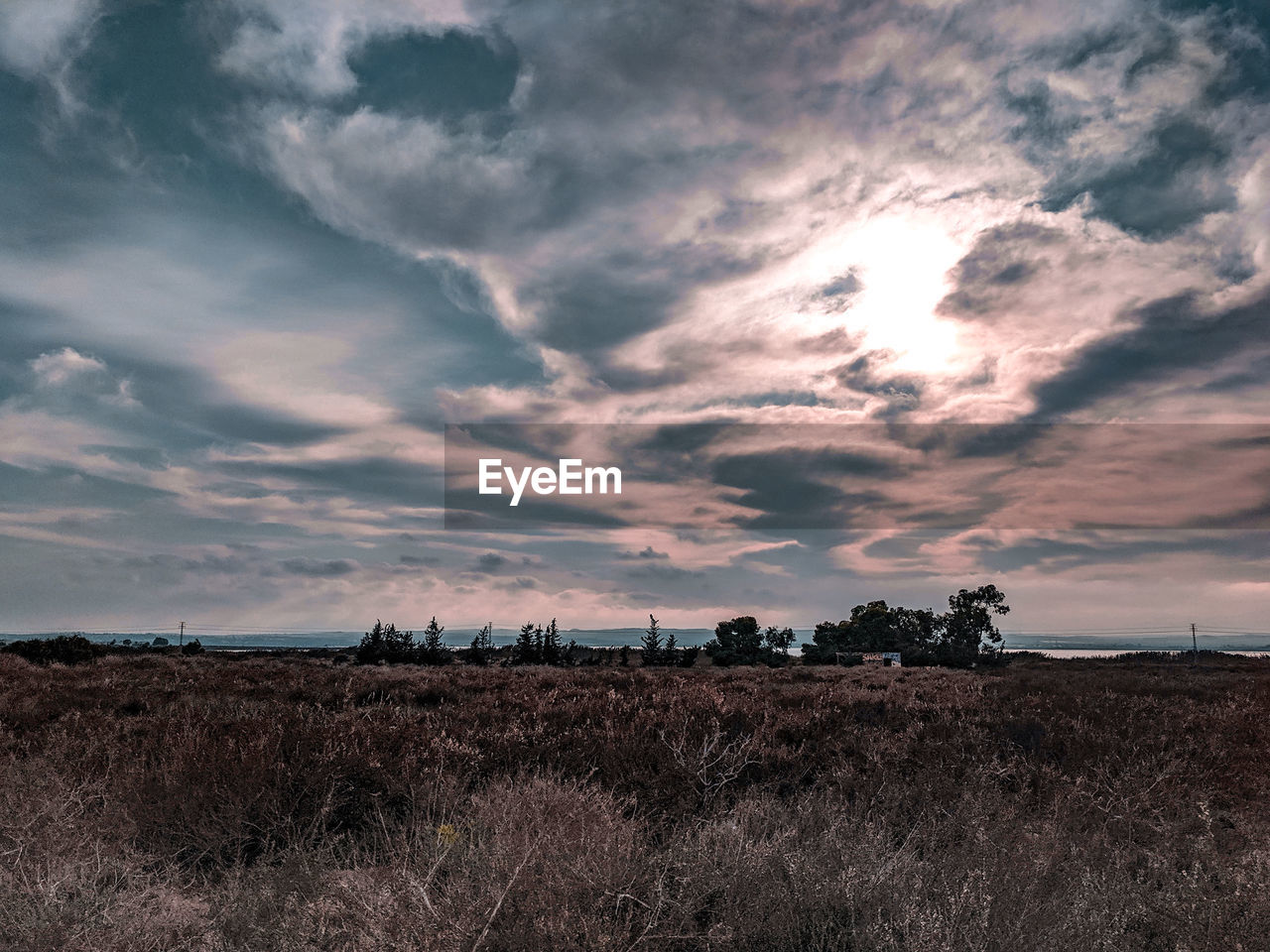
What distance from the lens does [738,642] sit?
73.5 meters

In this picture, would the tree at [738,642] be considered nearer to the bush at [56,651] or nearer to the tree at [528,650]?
the tree at [528,650]

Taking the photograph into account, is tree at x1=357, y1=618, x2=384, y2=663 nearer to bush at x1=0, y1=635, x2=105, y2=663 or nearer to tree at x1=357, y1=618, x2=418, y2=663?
tree at x1=357, y1=618, x2=418, y2=663

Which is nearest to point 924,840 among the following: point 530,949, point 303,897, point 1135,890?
point 1135,890

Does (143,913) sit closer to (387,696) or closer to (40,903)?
(40,903)

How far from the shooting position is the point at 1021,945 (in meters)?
4.15

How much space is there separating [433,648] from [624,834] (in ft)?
169

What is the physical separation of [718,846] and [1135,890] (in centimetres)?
334

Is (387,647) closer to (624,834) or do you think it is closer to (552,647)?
(552,647)

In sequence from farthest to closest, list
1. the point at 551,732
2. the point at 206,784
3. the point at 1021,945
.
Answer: the point at 551,732 → the point at 206,784 → the point at 1021,945

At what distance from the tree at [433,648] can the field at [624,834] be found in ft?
128

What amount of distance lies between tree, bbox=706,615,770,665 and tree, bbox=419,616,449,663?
87.0 feet

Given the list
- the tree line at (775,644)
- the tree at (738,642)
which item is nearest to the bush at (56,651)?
the tree line at (775,644)

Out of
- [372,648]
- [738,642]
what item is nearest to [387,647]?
[372,648]

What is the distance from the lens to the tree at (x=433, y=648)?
5063cm
